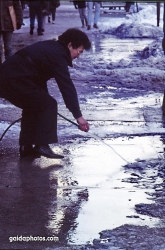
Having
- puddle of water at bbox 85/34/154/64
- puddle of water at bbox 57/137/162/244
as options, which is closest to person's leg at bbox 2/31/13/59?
puddle of water at bbox 85/34/154/64

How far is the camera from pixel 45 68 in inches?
294

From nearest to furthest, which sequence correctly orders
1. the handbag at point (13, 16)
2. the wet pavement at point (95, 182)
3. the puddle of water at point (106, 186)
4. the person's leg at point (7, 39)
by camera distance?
the wet pavement at point (95, 182), the puddle of water at point (106, 186), the handbag at point (13, 16), the person's leg at point (7, 39)

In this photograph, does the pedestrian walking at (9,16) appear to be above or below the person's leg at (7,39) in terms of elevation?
above

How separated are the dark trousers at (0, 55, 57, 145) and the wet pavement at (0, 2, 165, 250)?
0.95 feet

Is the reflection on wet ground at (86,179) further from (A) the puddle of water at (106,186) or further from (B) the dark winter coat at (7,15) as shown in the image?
(B) the dark winter coat at (7,15)

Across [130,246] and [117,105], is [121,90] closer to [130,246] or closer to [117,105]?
[117,105]

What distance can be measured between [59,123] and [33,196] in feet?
10.3

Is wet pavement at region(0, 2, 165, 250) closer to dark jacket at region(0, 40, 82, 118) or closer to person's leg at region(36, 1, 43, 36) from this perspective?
dark jacket at region(0, 40, 82, 118)

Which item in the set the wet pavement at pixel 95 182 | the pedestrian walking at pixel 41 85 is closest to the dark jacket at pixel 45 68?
the pedestrian walking at pixel 41 85

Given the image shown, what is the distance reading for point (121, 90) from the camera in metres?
11.8

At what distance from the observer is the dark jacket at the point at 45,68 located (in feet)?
24.0

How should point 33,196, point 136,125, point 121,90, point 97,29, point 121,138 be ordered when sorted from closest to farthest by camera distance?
point 33,196 → point 121,138 → point 136,125 → point 121,90 → point 97,29

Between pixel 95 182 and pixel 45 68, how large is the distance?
1469 mm

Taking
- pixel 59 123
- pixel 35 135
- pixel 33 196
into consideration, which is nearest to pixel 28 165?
pixel 35 135
